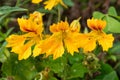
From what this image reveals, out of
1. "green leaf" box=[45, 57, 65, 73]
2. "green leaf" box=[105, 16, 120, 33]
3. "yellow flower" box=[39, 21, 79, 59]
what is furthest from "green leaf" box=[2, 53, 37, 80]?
"green leaf" box=[105, 16, 120, 33]

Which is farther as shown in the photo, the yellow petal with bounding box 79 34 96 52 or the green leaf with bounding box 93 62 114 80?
the green leaf with bounding box 93 62 114 80

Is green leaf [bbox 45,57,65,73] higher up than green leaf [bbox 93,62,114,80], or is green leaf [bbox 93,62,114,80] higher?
green leaf [bbox 45,57,65,73]

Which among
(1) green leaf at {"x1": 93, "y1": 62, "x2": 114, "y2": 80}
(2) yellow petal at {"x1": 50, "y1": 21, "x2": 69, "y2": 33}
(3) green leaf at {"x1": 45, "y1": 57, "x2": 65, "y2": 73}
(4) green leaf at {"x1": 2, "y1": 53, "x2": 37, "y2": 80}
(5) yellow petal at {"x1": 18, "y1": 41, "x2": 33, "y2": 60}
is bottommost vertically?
(1) green leaf at {"x1": 93, "y1": 62, "x2": 114, "y2": 80}

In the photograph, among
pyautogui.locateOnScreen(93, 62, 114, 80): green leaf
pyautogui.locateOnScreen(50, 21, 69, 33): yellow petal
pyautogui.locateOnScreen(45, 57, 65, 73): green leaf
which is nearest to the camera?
pyautogui.locateOnScreen(50, 21, 69, 33): yellow petal

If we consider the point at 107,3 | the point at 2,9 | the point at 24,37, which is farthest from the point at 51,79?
the point at 107,3

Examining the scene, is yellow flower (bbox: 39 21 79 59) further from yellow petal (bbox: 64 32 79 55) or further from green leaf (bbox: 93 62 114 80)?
A: green leaf (bbox: 93 62 114 80)

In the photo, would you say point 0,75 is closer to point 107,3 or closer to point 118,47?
point 118,47

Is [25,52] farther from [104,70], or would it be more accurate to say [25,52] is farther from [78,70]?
[104,70]
